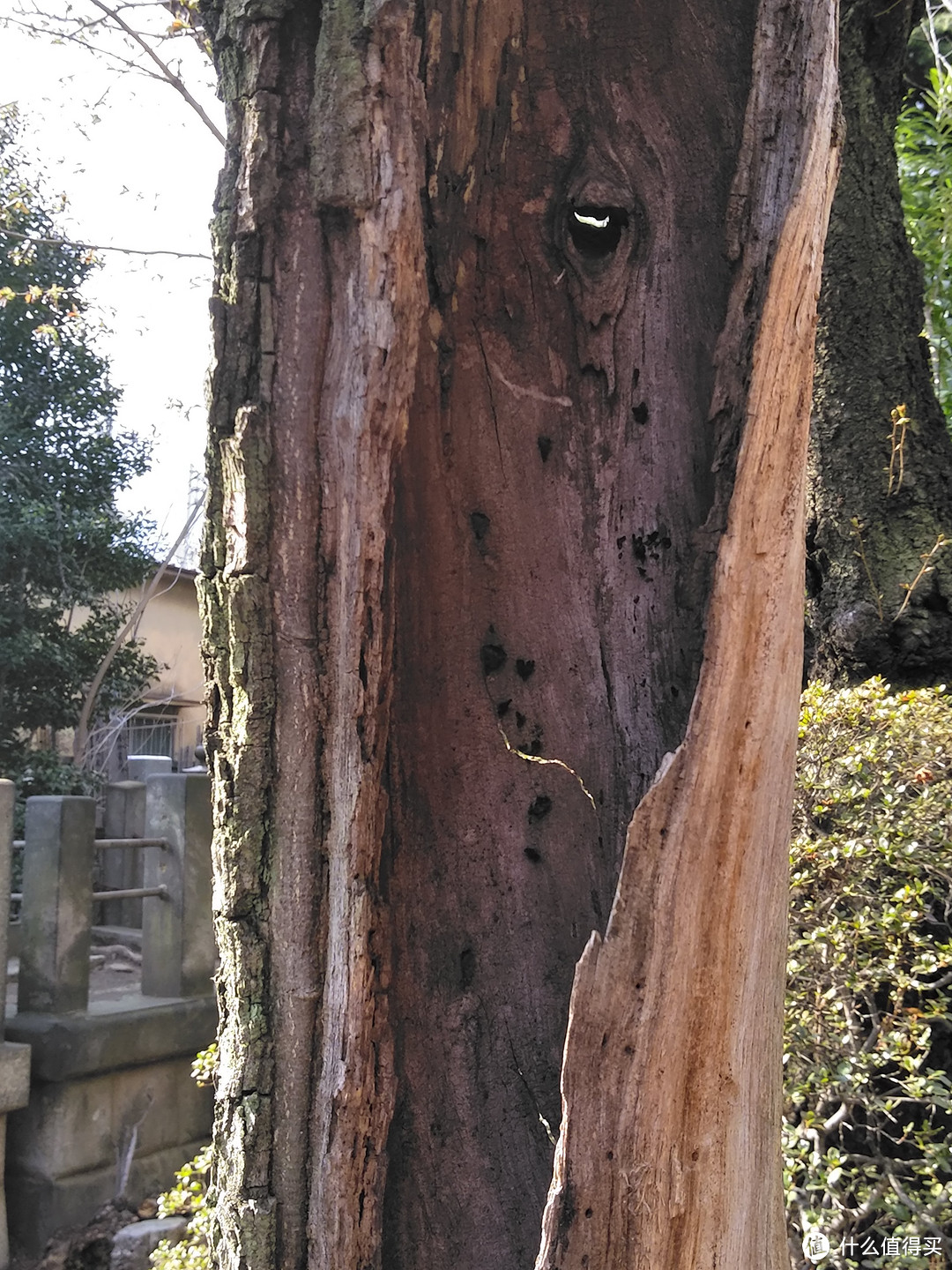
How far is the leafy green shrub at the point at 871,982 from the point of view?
2402mm

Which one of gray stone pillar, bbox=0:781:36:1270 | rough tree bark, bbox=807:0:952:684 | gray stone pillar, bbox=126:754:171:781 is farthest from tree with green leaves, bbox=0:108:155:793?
rough tree bark, bbox=807:0:952:684

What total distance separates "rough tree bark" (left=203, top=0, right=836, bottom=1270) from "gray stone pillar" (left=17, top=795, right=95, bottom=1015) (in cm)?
393

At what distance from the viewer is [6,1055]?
4.83 meters

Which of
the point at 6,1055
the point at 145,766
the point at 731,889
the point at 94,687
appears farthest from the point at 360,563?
the point at 94,687

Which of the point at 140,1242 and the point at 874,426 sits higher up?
the point at 874,426

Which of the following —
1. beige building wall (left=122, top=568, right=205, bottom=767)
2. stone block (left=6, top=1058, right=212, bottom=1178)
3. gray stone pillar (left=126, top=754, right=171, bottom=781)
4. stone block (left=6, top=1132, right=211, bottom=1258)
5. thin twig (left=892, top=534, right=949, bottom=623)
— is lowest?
stone block (left=6, top=1132, right=211, bottom=1258)

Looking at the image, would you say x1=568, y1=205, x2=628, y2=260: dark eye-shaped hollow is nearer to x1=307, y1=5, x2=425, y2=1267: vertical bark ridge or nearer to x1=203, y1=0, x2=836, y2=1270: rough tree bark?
x1=203, y1=0, x2=836, y2=1270: rough tree bark

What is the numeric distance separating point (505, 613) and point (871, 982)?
1.50 metres

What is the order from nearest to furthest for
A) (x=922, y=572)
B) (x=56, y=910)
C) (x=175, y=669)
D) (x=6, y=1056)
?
1. (x=922, y=572)
2. (x=6, y=1056)
3. (x=56, y=910)
4. (x=175, y=669)

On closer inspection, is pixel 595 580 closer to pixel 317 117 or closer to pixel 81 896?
pixel 317 117

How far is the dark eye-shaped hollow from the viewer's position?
178 centimetres

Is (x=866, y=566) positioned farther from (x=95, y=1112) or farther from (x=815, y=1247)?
(x=95, y=1112)

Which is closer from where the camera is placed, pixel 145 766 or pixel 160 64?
pixel 160 64

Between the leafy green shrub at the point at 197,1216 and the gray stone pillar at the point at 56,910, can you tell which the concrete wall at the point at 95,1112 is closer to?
the gray stone pillar at the point at 56,910
